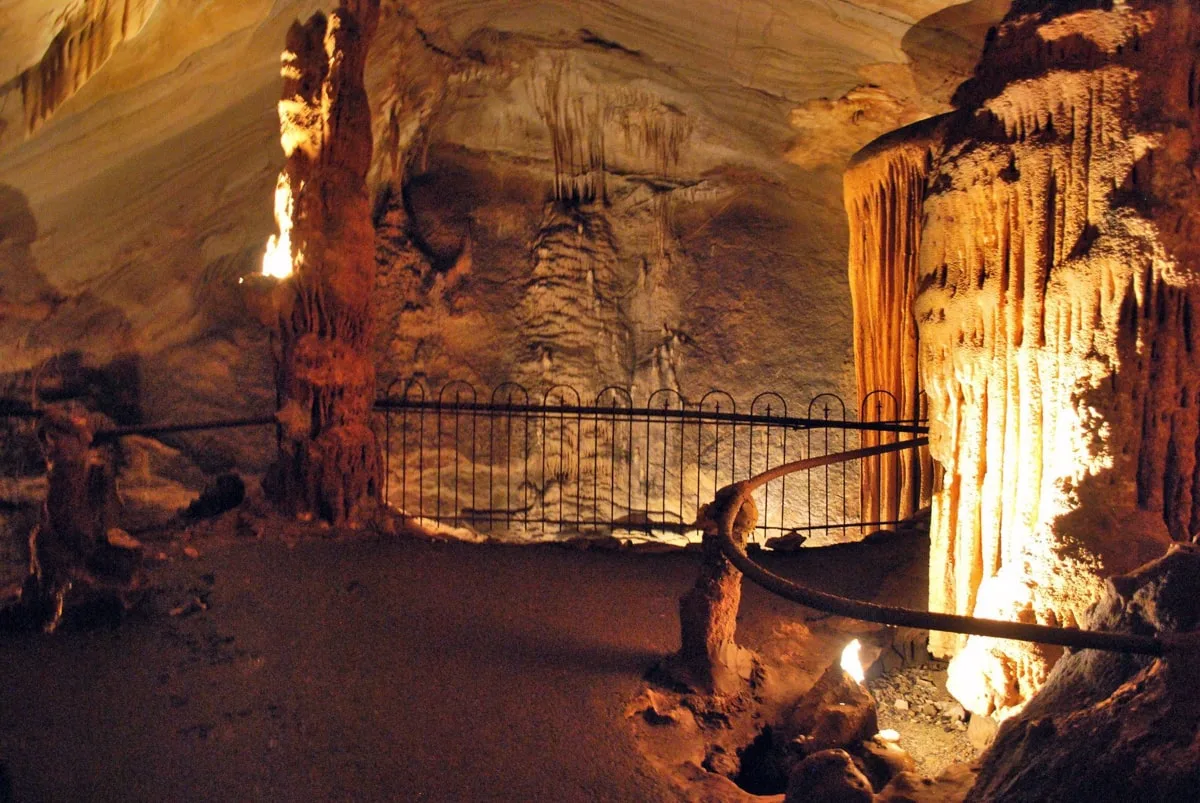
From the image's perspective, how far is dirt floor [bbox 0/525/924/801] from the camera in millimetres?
3867

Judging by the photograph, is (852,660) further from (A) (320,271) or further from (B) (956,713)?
(A) (320,271)

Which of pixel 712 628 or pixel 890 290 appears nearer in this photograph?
pixel 712 628

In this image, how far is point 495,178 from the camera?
40.9 feet

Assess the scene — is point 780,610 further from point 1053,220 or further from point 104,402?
point 104,402

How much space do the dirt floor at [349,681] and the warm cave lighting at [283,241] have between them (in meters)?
2.21

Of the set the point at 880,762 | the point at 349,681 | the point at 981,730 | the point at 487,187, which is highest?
the point at 487,187

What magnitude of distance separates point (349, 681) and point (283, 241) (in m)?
3.94

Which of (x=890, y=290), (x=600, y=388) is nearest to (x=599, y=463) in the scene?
(x=600, y=388)

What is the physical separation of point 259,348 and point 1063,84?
9.51 m

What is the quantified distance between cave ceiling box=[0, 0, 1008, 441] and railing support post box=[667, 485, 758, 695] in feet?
16.5

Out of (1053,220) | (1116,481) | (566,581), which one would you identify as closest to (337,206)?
(566,581)

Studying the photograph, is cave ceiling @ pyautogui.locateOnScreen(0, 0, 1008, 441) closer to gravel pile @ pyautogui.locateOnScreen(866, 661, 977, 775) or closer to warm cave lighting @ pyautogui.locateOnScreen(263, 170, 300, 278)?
warm cave lighting @ pyautogui.locateOnScreen(263, 170, 300, 278)

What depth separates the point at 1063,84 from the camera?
4453 millimetres

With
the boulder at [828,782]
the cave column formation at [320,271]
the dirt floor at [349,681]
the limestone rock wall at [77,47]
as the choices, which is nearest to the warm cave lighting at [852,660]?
the dirt floor at [349,681]
